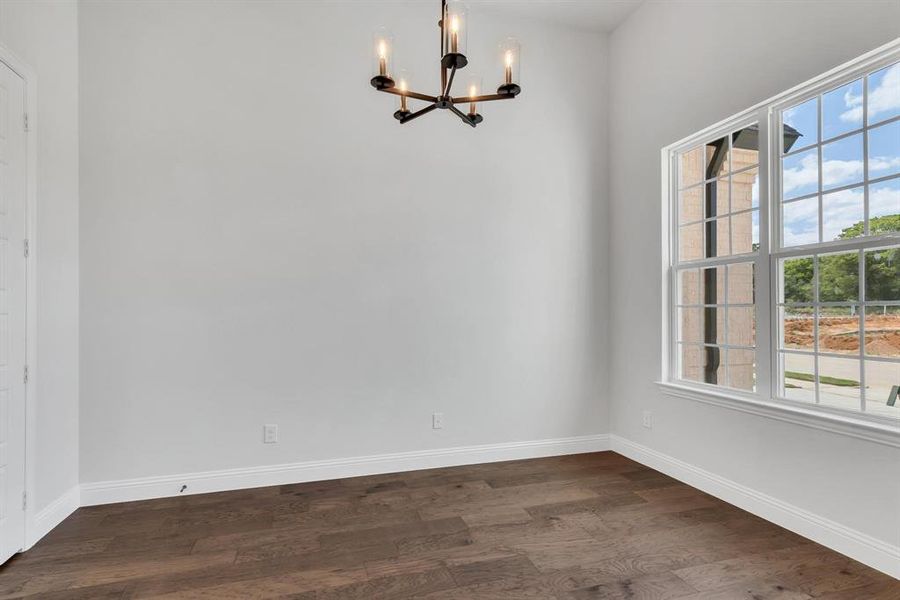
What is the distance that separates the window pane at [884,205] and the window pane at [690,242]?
109 centimetres

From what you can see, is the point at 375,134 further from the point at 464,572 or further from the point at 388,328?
the point at 464,572

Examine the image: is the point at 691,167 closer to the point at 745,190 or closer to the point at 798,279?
the point at 745,190

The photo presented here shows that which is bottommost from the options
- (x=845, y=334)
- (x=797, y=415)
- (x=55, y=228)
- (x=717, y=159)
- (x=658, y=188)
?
(x=797, y=415)

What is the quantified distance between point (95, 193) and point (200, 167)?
64cm

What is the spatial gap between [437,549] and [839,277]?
8.24 feet

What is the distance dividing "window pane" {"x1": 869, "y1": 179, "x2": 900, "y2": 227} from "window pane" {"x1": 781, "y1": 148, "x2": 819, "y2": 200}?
0.95ft

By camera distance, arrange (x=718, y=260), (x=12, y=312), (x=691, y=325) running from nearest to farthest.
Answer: (x=12, y=312) → (x=718, y=260) → (x=691, y=325)

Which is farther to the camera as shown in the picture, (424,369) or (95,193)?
(424,369)

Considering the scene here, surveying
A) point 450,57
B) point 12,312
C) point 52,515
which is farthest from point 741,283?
point 52,515

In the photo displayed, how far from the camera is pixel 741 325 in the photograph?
2975mm

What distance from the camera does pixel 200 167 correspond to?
3.11 m

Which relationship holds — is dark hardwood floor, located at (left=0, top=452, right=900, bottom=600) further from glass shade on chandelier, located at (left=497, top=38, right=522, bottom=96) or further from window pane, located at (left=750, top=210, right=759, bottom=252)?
glass shade on chandelier, located at (left=497, top=38, right=522, bottom=96)

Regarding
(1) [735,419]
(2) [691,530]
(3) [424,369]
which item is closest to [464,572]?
(2) [691,530]

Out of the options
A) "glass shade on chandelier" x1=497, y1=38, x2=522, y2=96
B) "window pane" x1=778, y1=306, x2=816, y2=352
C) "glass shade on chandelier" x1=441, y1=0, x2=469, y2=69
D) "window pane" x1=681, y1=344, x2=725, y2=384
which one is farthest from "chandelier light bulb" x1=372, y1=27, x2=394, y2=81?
"window pane" x1=681, y1=344, x2=725, y2=384
